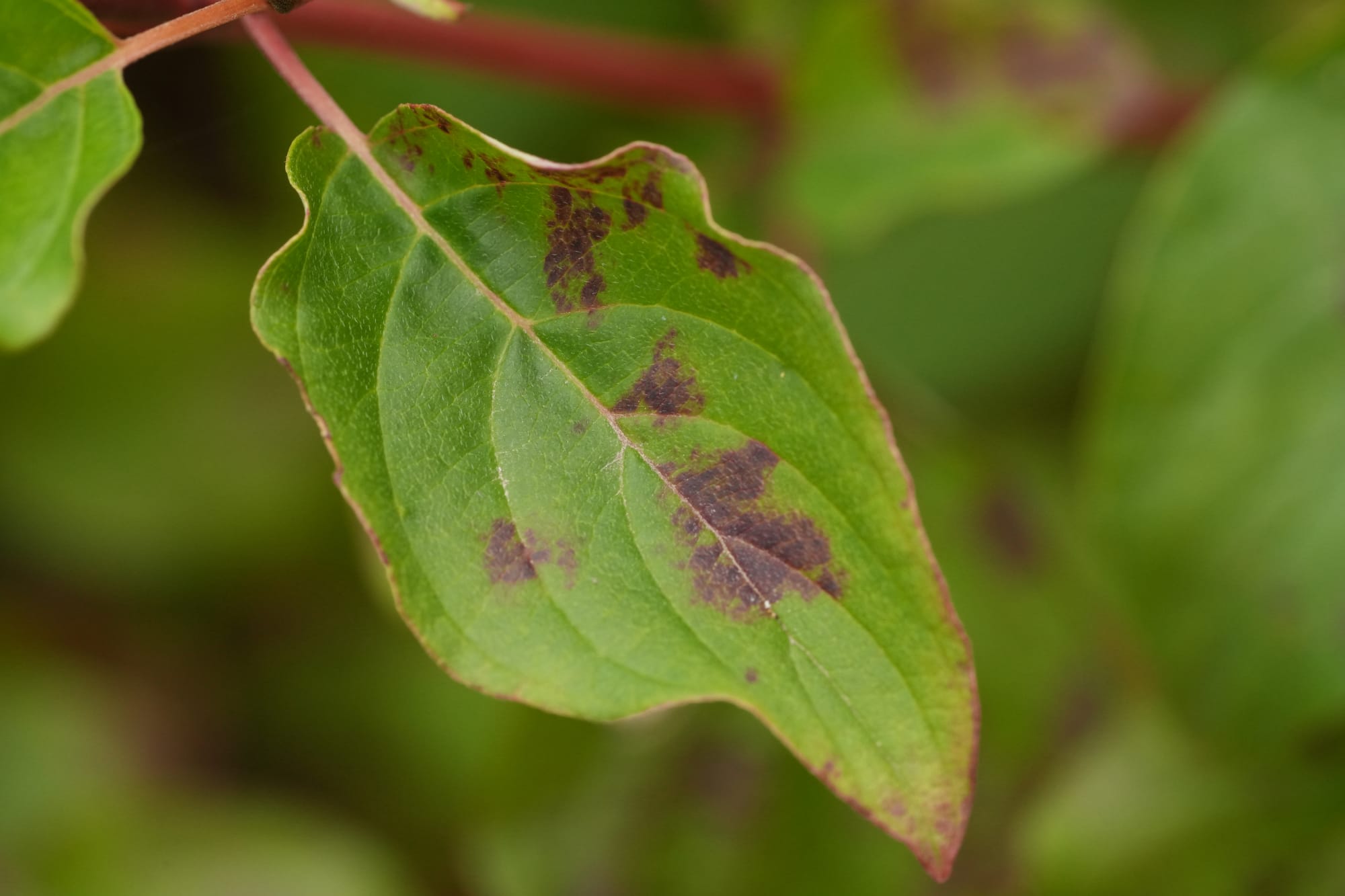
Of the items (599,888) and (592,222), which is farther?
(599,888)

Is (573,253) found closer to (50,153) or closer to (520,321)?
(520,321)

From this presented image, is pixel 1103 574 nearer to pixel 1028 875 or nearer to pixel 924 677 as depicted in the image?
pixel 1028 875

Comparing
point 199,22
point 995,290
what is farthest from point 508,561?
point 995,290

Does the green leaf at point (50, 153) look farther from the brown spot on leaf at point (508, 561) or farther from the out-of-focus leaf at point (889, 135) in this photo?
the out-of-focus leaf at point (889, 135)

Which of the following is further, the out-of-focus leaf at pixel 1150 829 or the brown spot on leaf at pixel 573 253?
the out-of-focus leaf at pixel 1150 829

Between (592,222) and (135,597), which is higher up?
(592,222)

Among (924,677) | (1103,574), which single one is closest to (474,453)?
(924,677)

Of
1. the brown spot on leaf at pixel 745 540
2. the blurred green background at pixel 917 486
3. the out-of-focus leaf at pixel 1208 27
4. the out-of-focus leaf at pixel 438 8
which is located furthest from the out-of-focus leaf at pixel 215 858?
the out-of-focus leaf at pixel 1208 27
